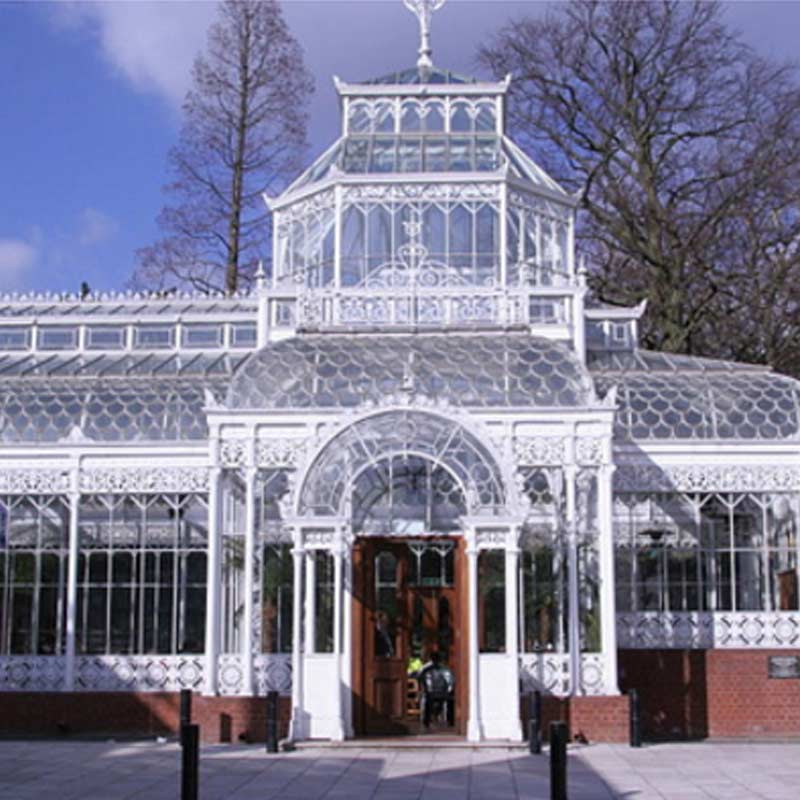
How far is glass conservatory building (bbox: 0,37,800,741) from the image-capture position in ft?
61.6

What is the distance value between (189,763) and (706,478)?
10.9 metres

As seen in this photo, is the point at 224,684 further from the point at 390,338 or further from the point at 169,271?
the point at 169,271

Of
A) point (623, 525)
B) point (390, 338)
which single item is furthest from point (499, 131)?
point (623, 525)

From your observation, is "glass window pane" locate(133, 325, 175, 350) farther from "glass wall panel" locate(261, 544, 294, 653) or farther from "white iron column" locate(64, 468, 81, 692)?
"glass wall panel" locate(261, 544, 294, 653)

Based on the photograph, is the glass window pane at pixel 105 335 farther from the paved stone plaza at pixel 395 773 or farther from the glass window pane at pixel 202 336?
the paved stone plaza at pixel 395 773

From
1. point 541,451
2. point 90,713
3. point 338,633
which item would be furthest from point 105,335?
point 541,451

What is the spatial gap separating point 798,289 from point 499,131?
28.6 feet

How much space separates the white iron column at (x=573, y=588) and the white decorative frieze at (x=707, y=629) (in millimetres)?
1665

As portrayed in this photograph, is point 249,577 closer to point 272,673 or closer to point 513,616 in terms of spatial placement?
point 272,673

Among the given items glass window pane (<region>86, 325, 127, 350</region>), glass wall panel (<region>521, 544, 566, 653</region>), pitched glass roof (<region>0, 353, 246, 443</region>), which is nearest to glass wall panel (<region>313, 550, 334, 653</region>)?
glass wall panel (<region>521, 544, 566, 653</region>)

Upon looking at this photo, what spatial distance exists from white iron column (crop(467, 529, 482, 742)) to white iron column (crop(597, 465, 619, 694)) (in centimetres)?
187

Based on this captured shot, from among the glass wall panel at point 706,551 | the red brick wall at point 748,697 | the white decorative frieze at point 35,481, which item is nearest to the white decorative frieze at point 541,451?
the glass wall panel at point 706,551

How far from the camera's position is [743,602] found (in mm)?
20875

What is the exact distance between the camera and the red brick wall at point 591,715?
1853 cm
